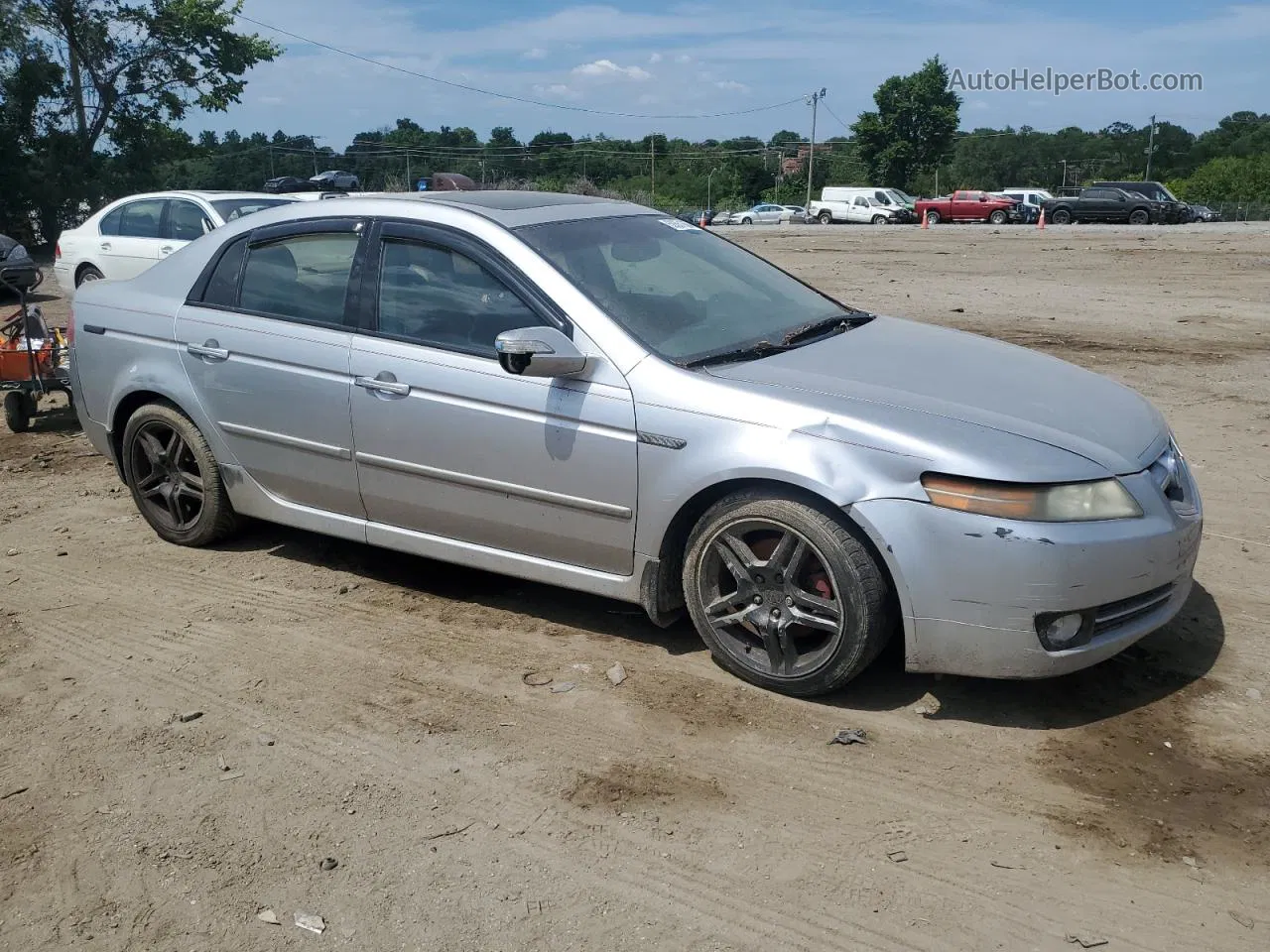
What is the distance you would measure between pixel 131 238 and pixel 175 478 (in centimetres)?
935

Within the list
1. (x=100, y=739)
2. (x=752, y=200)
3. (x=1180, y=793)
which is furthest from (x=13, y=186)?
(x=752, y=200)

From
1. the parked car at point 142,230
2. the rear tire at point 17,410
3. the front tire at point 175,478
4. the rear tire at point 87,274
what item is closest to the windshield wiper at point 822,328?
the front tire at point 175,478

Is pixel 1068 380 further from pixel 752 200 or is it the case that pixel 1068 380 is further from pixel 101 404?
pixel 752 200

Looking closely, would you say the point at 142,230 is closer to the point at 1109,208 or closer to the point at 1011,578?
the point at 1011,578

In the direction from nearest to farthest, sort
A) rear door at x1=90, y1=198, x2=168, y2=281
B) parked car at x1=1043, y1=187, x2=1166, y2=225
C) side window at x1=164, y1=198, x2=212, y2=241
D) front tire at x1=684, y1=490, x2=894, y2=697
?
1. front tire at x1=684, y1=490, x2=894, y2=697
2. side window at x1=164, y1=198, x2=212, y2=241
3. rear door at x1=90, y1=198, x2=168, y2=281
4. parked car at x1=1043, y1=187, x2=1166, y2=225

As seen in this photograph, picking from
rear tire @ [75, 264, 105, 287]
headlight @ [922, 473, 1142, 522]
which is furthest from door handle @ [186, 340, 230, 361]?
rear tire @ [75, 264, 105, 287]

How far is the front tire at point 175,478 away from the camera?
18.7 feet

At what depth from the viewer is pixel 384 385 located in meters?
4.88

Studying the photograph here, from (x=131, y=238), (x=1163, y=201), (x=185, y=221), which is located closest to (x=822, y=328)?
(x=185, y=221)

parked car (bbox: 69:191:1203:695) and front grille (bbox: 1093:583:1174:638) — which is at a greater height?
parked car (bbox: 69:191:1203:695)

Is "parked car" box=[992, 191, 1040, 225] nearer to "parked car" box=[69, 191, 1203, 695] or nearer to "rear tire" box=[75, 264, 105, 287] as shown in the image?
"rear tire" box=[75, 264, 105, 287]

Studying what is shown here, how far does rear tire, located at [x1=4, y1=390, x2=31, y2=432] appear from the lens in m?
8.65

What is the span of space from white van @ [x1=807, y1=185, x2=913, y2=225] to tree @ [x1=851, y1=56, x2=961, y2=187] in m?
31.9

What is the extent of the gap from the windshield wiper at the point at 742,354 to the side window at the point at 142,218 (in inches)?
438
